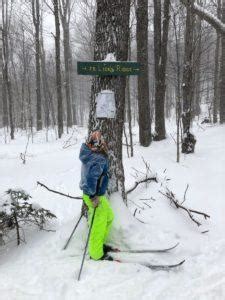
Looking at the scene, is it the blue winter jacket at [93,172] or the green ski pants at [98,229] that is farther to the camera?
the green ski pants at [98,229]

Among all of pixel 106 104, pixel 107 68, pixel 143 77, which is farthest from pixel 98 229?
pixel 143 77

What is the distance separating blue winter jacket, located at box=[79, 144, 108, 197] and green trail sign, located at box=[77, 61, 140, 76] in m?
0.99

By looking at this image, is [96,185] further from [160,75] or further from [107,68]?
[160,75]

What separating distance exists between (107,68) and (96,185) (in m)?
1.55

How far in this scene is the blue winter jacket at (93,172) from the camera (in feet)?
14.7

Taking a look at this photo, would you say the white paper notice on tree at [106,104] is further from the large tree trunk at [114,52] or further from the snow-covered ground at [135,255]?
the snow-covered ground at [135,255]

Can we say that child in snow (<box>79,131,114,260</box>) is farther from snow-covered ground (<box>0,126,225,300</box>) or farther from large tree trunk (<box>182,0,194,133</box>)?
large tree trunk (<box>182,0,194,133</box>)

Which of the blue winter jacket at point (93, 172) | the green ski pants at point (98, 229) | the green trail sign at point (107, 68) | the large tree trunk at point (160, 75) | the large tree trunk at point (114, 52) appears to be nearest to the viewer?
the blue winter jacket at point (93, 172)

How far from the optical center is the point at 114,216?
4.95 m

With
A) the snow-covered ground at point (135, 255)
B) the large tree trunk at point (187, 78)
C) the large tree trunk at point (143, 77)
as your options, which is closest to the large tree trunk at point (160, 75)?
the large tree trunk at point (143, 77)

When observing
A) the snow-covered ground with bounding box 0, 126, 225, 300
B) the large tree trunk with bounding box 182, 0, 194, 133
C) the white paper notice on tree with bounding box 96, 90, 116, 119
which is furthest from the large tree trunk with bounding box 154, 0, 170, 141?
the white paper notice on tree with bounding box 96, 90, 116, 119

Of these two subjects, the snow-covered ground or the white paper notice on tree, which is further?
the white paper notice on tree

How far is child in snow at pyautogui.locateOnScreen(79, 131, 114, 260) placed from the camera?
4.48m

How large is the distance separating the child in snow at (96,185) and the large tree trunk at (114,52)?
45cm
